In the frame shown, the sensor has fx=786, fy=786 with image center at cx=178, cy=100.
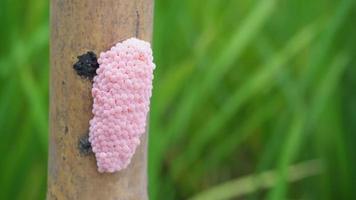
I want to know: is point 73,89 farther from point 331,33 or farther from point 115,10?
point 331,33

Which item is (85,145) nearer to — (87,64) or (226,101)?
(87,64)

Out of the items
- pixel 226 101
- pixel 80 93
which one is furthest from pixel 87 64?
pixel 226 101

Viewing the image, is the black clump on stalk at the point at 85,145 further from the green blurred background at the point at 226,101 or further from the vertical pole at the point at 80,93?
the green blurred background at the point at 226,101

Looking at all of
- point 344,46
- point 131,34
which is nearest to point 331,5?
point 344,46

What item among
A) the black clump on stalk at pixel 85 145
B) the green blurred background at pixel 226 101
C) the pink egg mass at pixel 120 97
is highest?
the green blurred background at pixel 226 101

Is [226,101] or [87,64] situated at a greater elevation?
[226,101]

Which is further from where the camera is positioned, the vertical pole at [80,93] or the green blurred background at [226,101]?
the green blurred background at [226,101]

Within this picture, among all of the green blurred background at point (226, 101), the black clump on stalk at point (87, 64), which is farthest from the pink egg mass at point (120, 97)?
the green blurred background at point (226, 101)
